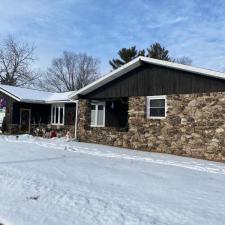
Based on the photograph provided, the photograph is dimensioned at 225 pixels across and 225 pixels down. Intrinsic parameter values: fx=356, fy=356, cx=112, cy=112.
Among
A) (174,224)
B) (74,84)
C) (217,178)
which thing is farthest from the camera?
(74,84)

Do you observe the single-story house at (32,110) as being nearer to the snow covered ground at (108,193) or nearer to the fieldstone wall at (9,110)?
the fieldstone wall at (9,110)

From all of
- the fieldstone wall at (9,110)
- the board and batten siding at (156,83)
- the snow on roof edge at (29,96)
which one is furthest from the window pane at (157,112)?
the fieldstone wall at (9,110)

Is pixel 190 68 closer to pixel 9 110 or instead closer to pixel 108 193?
pixel 108 193

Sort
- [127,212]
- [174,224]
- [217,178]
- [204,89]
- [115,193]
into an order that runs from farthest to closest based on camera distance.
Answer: [204,89]
[217,178]
[115,193]
[127,212]
[174,224]

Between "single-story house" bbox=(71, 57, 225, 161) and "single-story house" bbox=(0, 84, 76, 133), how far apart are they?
20.8 feet

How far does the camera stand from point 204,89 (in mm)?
13906

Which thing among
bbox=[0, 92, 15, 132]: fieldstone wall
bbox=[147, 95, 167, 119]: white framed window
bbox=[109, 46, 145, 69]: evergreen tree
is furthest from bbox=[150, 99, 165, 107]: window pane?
bbox=[109, 46, 145, 69]: evergreen tree

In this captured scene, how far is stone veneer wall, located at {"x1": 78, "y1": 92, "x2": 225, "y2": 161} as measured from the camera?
44.5 ft

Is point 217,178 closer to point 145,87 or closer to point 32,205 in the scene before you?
point 32,205

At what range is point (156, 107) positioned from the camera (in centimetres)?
1595

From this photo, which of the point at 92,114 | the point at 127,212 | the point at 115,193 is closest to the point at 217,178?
the point at 115,193

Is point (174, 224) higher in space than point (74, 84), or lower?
lower

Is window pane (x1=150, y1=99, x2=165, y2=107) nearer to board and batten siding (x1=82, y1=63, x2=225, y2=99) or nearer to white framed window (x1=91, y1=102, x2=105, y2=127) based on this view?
board and batten siding (x1=82, y1=63, x2=225, y2=99)

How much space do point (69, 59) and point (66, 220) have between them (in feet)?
182
